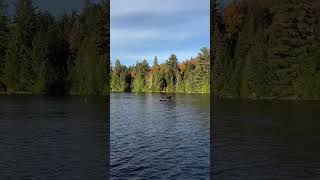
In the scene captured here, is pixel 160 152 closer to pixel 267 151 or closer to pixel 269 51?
pixel 267 151

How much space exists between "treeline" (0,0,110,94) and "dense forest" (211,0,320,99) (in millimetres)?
36400

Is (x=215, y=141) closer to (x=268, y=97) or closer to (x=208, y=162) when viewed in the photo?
(x=208, y=162)

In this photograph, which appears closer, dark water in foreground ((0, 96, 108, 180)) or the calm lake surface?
dark water in foreground ((0, 96, 108, 180))

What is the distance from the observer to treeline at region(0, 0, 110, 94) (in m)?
141

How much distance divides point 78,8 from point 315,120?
384 ft

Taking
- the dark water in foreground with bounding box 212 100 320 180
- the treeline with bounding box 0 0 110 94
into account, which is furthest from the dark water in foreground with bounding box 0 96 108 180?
the treeline with bounding box 0 0 110 94

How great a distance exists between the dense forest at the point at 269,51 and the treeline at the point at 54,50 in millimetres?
36400

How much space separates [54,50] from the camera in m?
150

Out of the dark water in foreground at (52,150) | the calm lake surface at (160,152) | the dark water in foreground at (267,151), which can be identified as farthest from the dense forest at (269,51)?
the dark water in foreground at (52,150)

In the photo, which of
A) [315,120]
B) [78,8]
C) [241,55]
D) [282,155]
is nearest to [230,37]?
[241,55]

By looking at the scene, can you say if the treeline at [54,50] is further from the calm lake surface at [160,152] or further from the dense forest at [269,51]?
the calm lake surface at [160,152]

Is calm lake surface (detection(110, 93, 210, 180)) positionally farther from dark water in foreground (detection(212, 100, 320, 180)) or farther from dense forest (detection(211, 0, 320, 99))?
dense forest (detection(211, 0, 320, 99))

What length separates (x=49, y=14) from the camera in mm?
155375

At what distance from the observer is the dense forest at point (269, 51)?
398 feet
